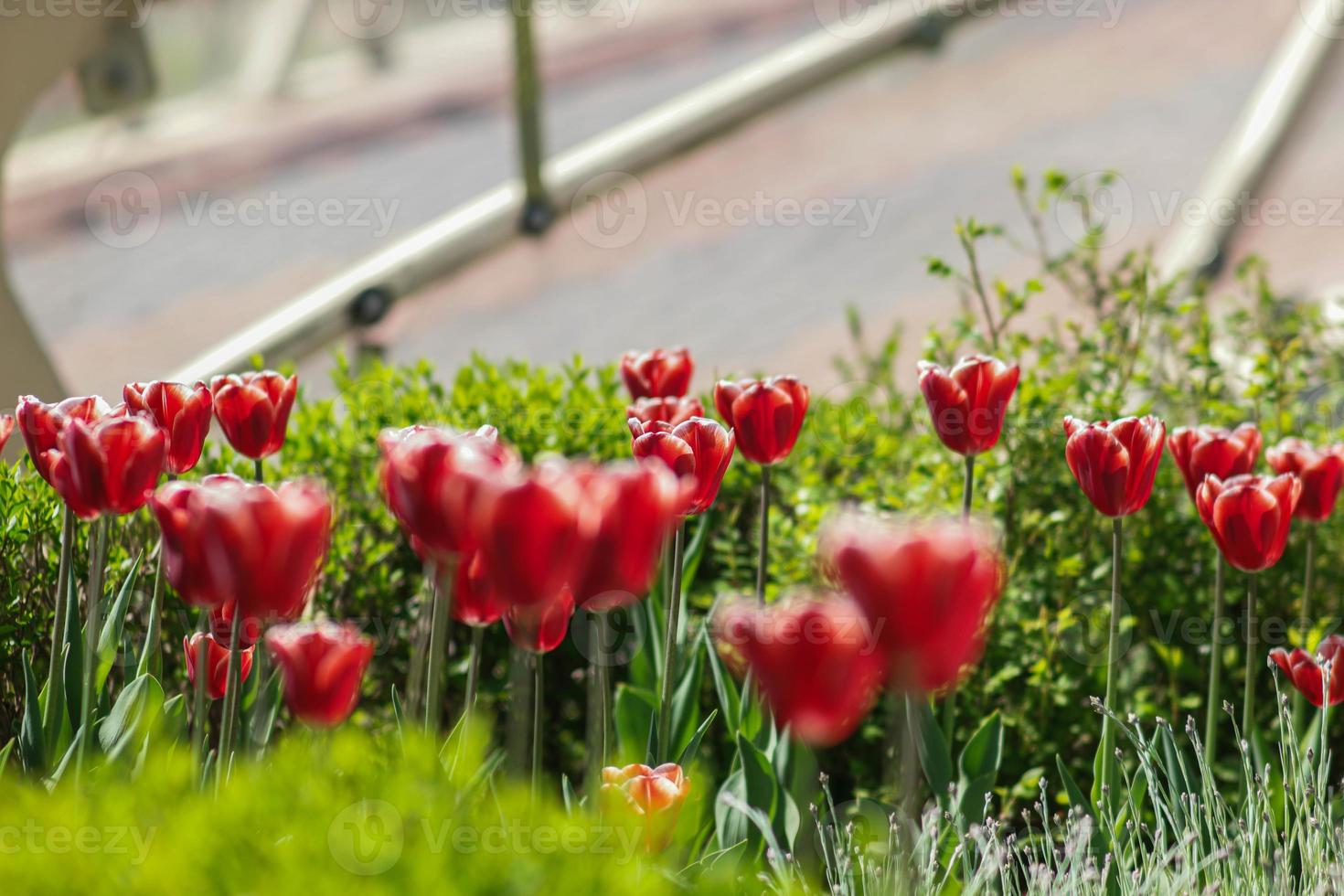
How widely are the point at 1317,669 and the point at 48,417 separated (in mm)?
1775

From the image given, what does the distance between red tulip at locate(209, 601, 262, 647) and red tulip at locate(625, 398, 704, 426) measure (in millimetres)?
612

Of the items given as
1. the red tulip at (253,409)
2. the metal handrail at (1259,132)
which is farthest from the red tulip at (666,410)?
the metal handrail at (1259,132)

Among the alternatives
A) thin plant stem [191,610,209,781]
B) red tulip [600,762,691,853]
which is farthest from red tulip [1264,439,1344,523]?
thin plant stem [191,610,209,781]

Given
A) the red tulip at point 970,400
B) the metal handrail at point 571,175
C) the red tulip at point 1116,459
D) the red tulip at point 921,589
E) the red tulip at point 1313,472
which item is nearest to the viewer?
the red tulip at point 921,589

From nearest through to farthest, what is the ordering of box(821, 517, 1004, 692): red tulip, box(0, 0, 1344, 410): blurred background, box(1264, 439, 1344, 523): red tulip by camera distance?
1. box(821, 517, 1004, 692): red tulip
2. box(1264, 439, 1344, 523): red tulip
3. box(0, 0, 1344, 410): blurred background

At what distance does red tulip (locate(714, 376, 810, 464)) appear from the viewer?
1.88 m

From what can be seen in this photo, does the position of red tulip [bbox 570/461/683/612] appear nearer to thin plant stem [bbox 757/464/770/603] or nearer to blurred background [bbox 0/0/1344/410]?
thin plant stem [bbox 757/464/770/603]

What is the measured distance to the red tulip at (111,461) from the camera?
146 centimetres

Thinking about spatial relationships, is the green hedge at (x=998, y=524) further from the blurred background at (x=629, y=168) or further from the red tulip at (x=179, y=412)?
the blurred background at (x=629, y=168)

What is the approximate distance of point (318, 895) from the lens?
95 centimetres

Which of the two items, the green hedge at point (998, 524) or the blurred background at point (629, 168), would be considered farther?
the blurred background at point (629, 168)

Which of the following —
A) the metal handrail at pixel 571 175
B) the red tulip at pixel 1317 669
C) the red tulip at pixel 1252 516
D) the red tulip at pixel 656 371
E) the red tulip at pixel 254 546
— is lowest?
the red tulip at pixel 1317 669

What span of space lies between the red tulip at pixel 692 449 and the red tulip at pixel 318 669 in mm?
478

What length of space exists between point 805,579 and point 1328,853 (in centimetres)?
105
